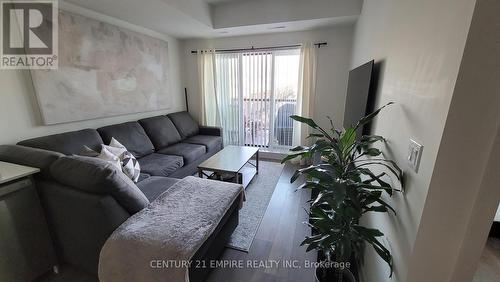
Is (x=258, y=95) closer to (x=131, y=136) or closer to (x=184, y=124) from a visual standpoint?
(x=184, y=124)

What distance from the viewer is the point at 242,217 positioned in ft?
7.61

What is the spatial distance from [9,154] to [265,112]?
3.37 metres

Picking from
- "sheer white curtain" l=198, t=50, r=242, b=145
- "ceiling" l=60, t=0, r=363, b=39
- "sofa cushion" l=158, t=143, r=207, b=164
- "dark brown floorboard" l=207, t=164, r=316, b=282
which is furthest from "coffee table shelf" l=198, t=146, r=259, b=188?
"ceiling" l=60, t=0, r=363, b=39

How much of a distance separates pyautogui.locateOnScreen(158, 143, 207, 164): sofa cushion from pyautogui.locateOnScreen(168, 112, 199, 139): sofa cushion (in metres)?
0.44

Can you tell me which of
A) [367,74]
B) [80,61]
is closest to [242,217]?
[367,74]

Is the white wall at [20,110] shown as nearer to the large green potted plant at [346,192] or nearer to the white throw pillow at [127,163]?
the white throw pillow at [127,163]

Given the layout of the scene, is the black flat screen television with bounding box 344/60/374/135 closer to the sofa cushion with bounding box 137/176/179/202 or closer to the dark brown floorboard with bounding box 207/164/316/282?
the dark brown floorboard with bounding box 207/164/316/282

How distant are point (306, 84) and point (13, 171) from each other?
3644mm

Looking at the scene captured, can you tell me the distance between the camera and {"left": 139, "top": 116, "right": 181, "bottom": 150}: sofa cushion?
10.7 feet

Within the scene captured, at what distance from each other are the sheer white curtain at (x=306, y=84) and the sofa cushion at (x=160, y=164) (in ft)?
7.35

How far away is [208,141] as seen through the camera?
12.2 feet

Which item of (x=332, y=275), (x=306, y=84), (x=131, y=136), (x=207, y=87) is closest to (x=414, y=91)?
(x=332, y=275)

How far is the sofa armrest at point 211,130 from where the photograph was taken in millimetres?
4094

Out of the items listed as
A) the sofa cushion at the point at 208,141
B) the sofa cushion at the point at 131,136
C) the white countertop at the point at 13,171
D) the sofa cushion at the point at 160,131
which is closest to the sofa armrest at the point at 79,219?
the white countertop at the point at 13,171
